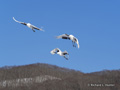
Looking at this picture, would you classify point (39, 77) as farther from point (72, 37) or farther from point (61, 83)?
point (72, 37)

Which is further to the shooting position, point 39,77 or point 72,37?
point 39,77

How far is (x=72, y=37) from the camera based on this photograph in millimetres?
29750

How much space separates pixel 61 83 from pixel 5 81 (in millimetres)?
14526

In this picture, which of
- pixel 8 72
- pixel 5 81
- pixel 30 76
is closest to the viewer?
pixel 5 81

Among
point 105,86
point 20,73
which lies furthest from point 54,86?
point 20,73

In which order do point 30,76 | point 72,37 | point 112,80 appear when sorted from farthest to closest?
point 30,76, point 112,80, point 72,37

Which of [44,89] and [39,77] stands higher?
[39,77]

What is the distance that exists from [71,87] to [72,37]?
25046 millimetres

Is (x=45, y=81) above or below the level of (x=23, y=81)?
below

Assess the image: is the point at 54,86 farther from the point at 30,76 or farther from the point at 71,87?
the point at 30,76

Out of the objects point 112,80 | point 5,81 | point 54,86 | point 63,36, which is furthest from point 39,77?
point 63,36

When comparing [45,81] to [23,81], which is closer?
[45,81]

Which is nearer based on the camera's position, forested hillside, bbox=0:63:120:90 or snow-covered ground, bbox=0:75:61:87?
forested hillside, bbox=0:63:120:90

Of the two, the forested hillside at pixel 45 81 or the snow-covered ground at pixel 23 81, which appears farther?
the snow-covered ground at pixel 23 81
